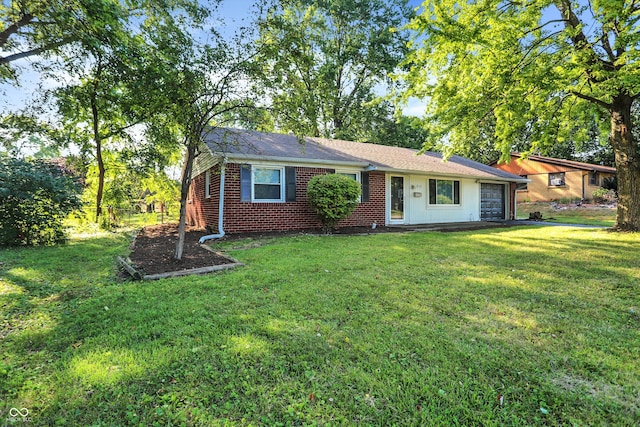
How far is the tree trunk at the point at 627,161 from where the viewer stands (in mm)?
9266

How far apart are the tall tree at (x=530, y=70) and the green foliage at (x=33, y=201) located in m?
9.76

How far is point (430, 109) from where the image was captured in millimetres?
10109

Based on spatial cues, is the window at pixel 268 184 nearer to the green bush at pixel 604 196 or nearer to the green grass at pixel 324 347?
the green grass at pixel 324 347

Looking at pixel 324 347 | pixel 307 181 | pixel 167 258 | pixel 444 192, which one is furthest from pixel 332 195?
pixel 324 347

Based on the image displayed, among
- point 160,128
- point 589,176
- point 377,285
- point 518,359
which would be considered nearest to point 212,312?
point 377,285

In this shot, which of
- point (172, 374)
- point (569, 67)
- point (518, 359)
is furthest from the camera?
point (569, 67)

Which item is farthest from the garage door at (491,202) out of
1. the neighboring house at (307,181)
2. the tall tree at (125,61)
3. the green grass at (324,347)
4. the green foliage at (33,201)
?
the green foliage at (33,201)

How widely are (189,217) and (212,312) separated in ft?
42.3

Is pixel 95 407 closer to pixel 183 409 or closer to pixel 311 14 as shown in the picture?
pixel 183 409

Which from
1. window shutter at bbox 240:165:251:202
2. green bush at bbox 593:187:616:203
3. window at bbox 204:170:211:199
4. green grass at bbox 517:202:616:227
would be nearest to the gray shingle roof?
window shutter at bbox 240:165:251:202

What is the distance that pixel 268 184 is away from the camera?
10.4 m

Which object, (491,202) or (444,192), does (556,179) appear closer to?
(491,202)

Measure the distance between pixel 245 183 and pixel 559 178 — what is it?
26396 mm

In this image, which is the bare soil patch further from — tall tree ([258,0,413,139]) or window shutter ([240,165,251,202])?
tall tree ([258,0,413,139])
